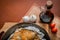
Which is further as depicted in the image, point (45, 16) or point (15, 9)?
point (15, 9)

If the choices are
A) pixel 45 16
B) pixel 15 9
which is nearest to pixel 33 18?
pixel 45 16

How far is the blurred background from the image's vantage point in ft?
5.45

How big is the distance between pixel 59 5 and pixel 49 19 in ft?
1.64

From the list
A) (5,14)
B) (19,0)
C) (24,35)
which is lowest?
(24,35)

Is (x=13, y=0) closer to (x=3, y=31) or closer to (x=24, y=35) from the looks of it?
(x=3, y=31)

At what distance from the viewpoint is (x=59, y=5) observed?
1716mm

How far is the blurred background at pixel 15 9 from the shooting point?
1.66 m

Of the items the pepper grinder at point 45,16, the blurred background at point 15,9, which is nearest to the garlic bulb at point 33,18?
the pepper grinder at point 45,16

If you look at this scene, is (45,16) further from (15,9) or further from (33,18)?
(15,9)

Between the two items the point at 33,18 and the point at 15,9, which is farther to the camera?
the point at 15,9

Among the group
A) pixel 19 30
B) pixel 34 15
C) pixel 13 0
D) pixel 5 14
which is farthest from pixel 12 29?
pixel 13 0

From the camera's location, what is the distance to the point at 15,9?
1726 millimetres

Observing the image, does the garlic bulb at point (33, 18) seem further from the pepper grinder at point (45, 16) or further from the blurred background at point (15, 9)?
the blurred background at point (15, 9)

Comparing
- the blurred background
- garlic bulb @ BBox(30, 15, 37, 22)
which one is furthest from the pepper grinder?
the blurred background
